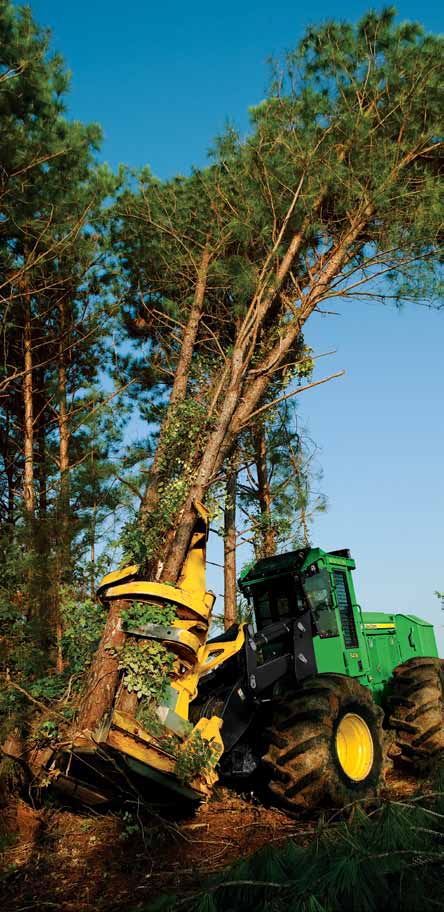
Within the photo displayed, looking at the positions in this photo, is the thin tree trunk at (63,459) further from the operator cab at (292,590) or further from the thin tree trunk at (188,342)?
the operator cab at (292,590)

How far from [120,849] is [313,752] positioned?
1.99 metres

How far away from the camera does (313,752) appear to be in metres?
6.33

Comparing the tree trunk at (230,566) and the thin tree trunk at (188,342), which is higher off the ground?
the thin tree trunk at (188,342)

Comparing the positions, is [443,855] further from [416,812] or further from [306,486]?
[306,486]

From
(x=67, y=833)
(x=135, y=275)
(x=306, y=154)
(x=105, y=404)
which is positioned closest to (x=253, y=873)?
(x=67, y=833)

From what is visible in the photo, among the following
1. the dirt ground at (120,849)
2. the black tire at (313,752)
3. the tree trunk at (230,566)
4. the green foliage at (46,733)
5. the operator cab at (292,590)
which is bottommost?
the dirt ground at (120,849)

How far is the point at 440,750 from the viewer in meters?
7.94

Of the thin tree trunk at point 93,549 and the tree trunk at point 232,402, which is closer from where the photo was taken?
the tree trunk at point 232,402

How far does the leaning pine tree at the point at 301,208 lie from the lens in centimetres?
1209

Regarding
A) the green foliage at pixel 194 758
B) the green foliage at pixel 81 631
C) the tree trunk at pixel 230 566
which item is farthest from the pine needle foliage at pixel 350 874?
the tree trunk at pixel 230 566

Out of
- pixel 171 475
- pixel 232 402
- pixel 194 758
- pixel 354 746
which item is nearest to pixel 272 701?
pixel 354 746

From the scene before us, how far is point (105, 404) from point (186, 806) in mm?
9754

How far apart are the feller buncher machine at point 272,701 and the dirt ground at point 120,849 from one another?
1.23 feet

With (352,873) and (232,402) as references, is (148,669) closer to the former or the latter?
(352,873)
